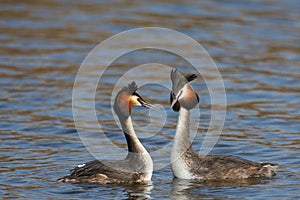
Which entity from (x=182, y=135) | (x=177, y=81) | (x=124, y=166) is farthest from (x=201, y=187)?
(x=177, y=81)

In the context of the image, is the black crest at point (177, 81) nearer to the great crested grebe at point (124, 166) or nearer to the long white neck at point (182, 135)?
the long white neck at point (182, 135)

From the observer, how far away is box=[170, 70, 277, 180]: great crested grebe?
11367 millimetres

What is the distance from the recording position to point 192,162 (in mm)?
11422

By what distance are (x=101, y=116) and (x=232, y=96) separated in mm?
2703

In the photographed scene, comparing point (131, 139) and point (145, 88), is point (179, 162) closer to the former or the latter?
point (131, 139)

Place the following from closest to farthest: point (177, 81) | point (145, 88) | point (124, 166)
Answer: point (124, 166) < point (177, 81) < point (145, 88)

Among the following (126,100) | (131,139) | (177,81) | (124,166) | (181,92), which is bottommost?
(124,166)

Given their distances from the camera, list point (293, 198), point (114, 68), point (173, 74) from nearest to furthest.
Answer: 1. point (293, 198)
2. point (173, 74)
3. point (114, 68)

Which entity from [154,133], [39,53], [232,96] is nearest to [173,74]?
[154,133]

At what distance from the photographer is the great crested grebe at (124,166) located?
36.6 feet

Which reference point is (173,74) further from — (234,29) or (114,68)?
(234,29)

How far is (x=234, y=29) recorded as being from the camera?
2180 centimetres

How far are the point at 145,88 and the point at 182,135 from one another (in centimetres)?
554

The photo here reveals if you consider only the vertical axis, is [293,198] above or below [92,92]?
below
